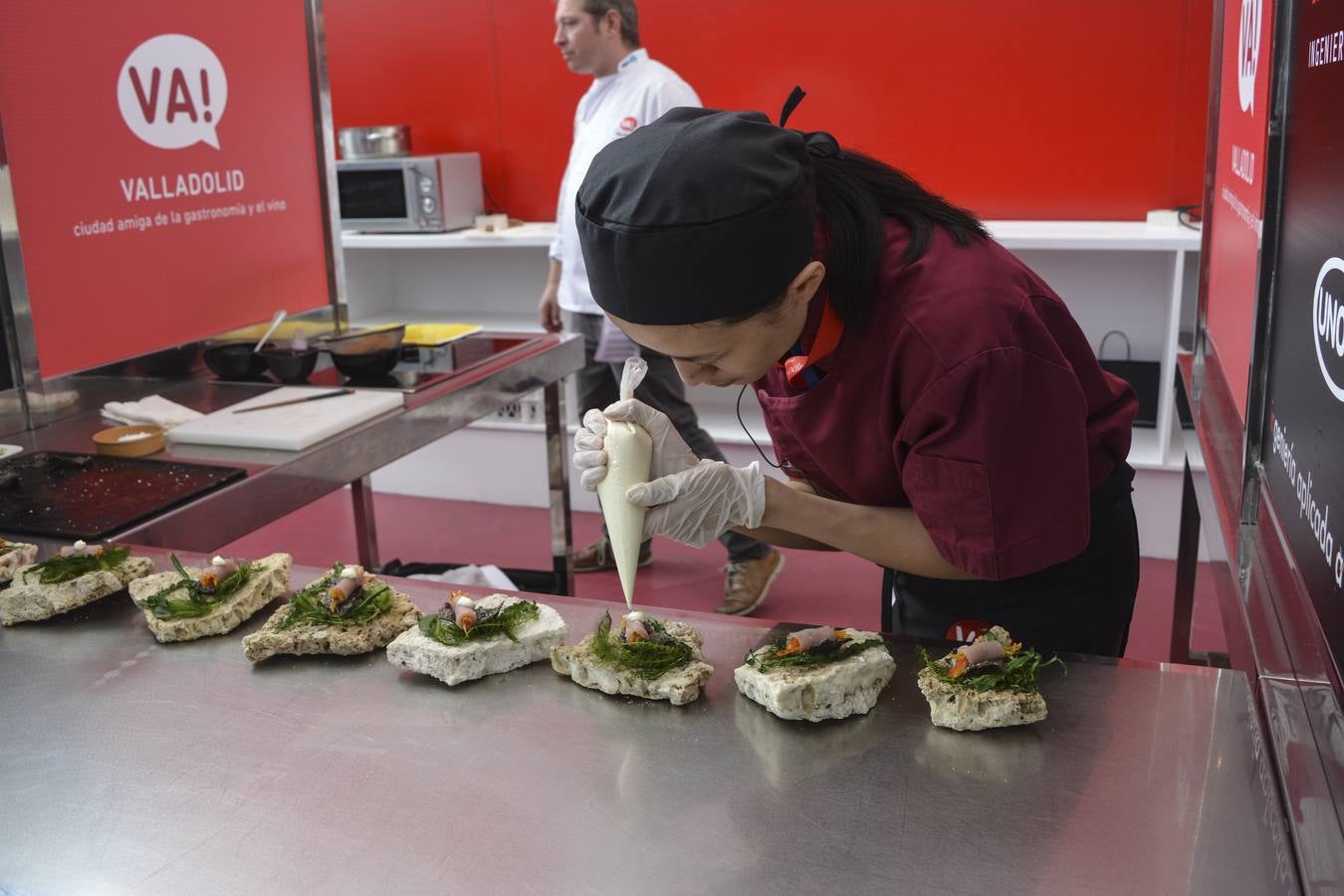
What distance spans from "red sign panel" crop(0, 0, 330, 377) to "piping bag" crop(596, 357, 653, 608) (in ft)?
4.63

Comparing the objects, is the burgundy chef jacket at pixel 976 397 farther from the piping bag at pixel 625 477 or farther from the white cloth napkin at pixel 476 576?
the white cloth napkin at pixel 476 576

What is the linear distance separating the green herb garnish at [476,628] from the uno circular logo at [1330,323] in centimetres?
93

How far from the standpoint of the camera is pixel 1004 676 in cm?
126

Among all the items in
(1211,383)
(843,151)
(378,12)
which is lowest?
(1211,383)

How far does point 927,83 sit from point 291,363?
2.75m

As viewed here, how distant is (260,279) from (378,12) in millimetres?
2702

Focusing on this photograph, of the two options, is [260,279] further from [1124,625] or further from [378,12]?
[378,12]

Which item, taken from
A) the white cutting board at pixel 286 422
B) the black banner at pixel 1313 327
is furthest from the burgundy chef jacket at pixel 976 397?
the white cutting board at pixel 286 422

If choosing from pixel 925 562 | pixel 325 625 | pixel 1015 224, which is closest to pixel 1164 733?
pixel 925 562

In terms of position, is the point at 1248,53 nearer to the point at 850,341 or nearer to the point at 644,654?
the point at 850,341

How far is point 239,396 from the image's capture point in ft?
8.37

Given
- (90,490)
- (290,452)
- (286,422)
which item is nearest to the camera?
(90,490)

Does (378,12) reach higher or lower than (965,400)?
higher

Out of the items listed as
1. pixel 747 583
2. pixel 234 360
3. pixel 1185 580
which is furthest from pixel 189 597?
pixel 747 583
